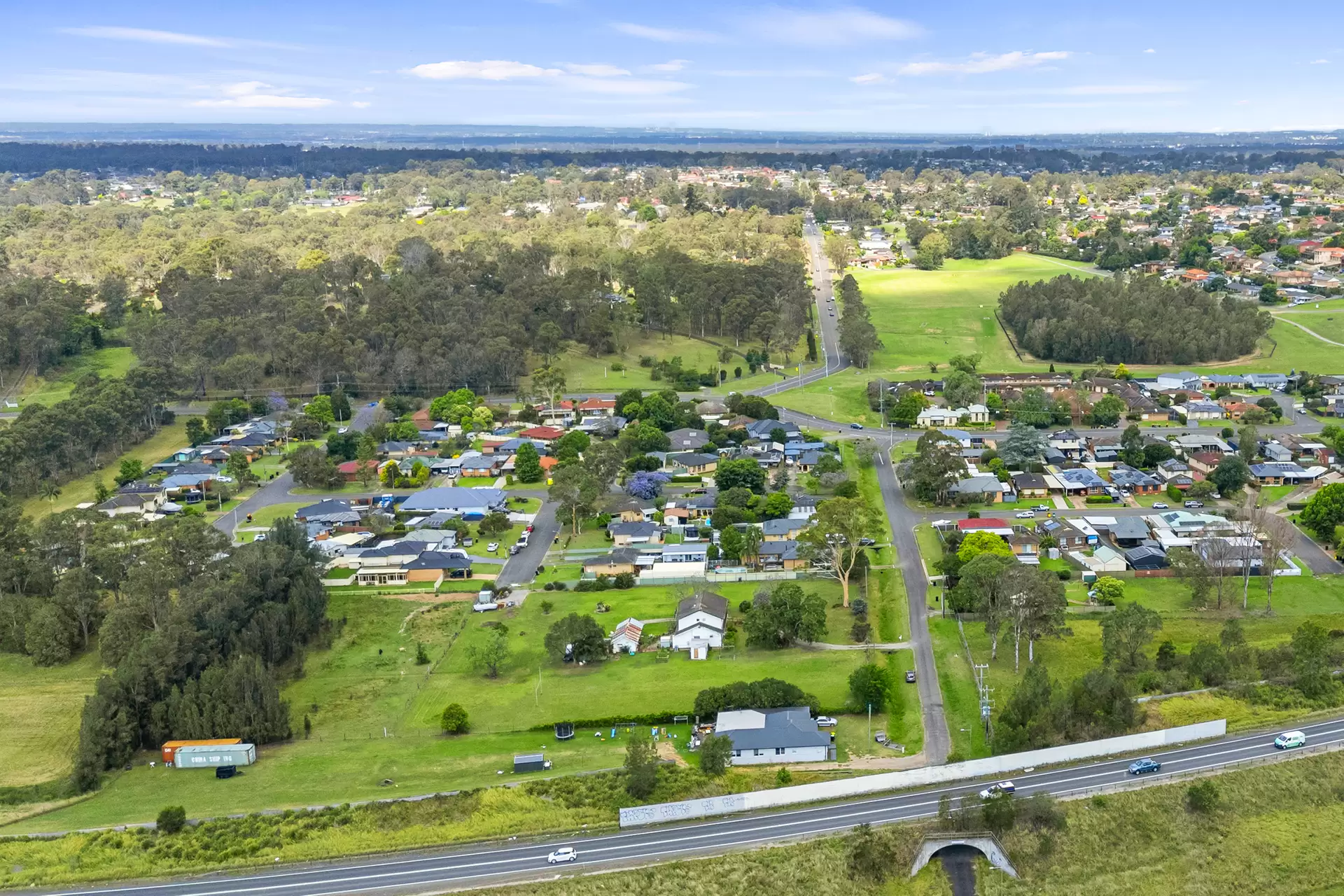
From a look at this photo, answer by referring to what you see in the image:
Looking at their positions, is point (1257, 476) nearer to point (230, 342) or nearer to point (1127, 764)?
point (1127, 764)

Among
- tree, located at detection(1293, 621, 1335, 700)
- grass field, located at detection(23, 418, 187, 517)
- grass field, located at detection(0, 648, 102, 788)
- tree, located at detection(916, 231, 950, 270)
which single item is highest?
tree, located at detection(916, 231, 950, 270)

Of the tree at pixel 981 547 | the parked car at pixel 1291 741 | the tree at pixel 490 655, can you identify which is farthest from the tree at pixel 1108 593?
the tree at pixel 490 655

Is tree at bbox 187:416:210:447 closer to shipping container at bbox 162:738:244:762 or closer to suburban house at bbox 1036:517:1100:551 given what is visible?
shipping container at bbox 162:738:244:762

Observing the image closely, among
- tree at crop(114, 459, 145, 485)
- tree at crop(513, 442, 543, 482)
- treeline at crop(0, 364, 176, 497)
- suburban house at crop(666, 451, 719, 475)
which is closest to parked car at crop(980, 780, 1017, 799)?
suburban house at crop(666, 451, 719, 475)

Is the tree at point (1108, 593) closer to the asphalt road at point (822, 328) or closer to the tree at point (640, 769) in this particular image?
the tree at point (640, 769)

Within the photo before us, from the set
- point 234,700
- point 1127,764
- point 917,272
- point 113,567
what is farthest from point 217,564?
point 917,272

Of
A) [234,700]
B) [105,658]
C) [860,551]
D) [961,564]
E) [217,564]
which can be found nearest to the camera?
[234,700]

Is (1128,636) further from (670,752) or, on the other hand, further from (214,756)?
(214,756)
